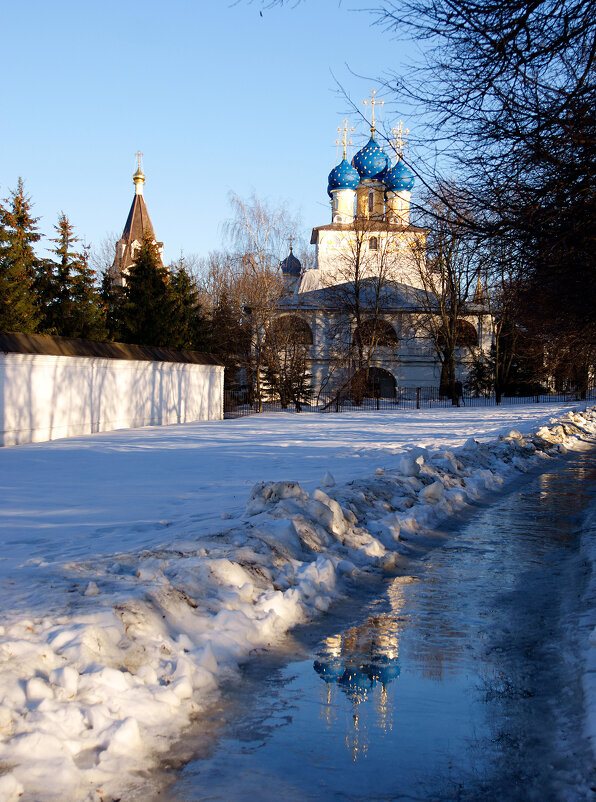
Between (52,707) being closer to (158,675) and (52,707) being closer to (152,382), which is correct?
(158,675)

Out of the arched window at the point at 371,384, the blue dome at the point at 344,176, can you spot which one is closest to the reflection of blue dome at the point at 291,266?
the blue dome at the point at 344,176

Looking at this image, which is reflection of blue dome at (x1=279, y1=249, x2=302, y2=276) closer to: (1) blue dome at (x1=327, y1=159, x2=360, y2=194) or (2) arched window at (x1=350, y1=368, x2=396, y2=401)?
(1) blue dome at (x1=327, y1=159, x2=360, y2=194)

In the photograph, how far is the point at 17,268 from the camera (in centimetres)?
2373

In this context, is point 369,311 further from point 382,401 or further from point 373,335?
point 382,401

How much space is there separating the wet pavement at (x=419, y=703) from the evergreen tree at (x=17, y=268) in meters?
20.6

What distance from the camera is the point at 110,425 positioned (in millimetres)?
20016

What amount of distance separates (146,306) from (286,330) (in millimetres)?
7147

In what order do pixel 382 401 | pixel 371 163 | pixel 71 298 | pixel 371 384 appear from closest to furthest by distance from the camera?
pixel 71 298, pixel 382 401, pixel 371 384, pixel 371 163

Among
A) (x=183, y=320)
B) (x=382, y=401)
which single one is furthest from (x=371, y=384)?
(x=183, y=320)

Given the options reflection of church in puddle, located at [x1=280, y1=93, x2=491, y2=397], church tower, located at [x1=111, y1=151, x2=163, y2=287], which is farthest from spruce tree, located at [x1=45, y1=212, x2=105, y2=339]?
church tower, located at [x1=111, y1=151, x2=163, y2=287]

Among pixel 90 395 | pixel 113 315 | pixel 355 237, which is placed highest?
pixel 355 237

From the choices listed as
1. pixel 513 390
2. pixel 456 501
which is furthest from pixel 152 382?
pixel 513 390

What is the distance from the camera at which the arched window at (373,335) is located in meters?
39.4

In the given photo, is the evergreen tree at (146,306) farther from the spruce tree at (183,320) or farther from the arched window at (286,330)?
the arched window at (286,330)
